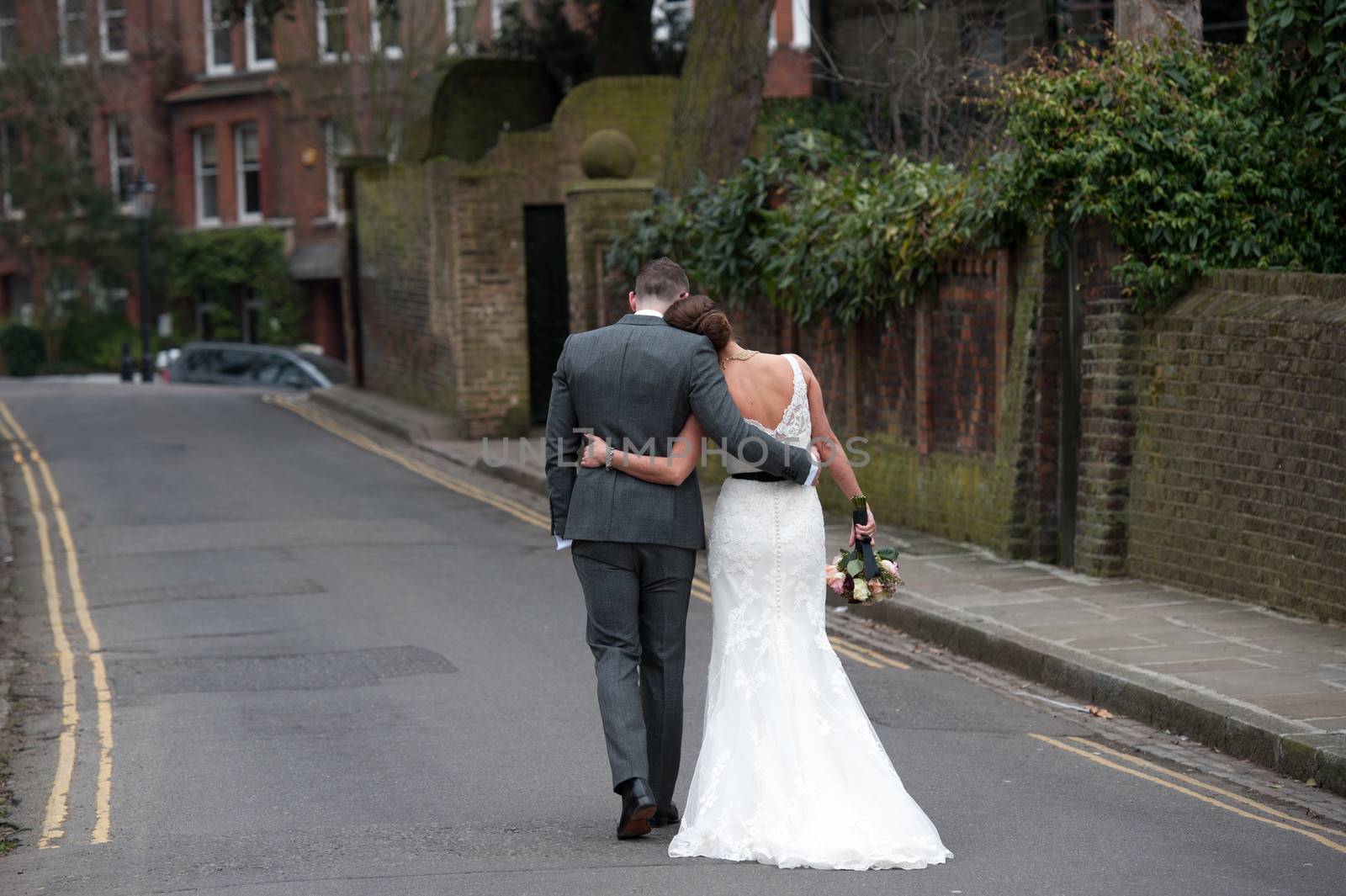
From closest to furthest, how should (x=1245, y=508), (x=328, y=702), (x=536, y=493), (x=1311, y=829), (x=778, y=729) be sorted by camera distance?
(x=778, y=729)
(x=1311, y=829)
(x=328, y=702)
(x=1245, y=508)
(x=536, y=493)

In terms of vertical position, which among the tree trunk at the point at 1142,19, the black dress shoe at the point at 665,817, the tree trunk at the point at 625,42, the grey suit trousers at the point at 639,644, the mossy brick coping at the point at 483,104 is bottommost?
the black dress shoe at the point at 665,817

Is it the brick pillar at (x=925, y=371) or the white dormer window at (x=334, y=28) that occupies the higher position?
the white dormer window at (x=334, y=28)

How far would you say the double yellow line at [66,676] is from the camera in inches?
270

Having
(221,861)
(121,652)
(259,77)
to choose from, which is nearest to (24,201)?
(259,77)

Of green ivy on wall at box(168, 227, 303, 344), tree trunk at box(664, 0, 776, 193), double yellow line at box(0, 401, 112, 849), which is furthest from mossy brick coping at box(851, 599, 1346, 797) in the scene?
green ivy on wall at box(168, 227, 303, 344)

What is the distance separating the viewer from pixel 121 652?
10320mm

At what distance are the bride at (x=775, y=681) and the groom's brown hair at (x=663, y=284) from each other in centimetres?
7

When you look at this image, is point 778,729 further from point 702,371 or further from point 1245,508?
point 1245,508

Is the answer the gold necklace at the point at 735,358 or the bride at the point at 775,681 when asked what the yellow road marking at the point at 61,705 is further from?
the gold necklace at the point at 735,358

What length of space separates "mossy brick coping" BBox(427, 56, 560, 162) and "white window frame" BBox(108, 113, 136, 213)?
2470 cm

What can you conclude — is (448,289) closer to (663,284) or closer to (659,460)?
(663,284)

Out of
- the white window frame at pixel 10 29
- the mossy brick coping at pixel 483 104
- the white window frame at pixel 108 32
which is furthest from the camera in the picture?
the white window frame at pixel 108 32

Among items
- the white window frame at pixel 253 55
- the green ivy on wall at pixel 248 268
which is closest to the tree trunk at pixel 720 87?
the green ivy on wall at pixel 248 268

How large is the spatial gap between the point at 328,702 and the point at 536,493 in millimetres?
8981
